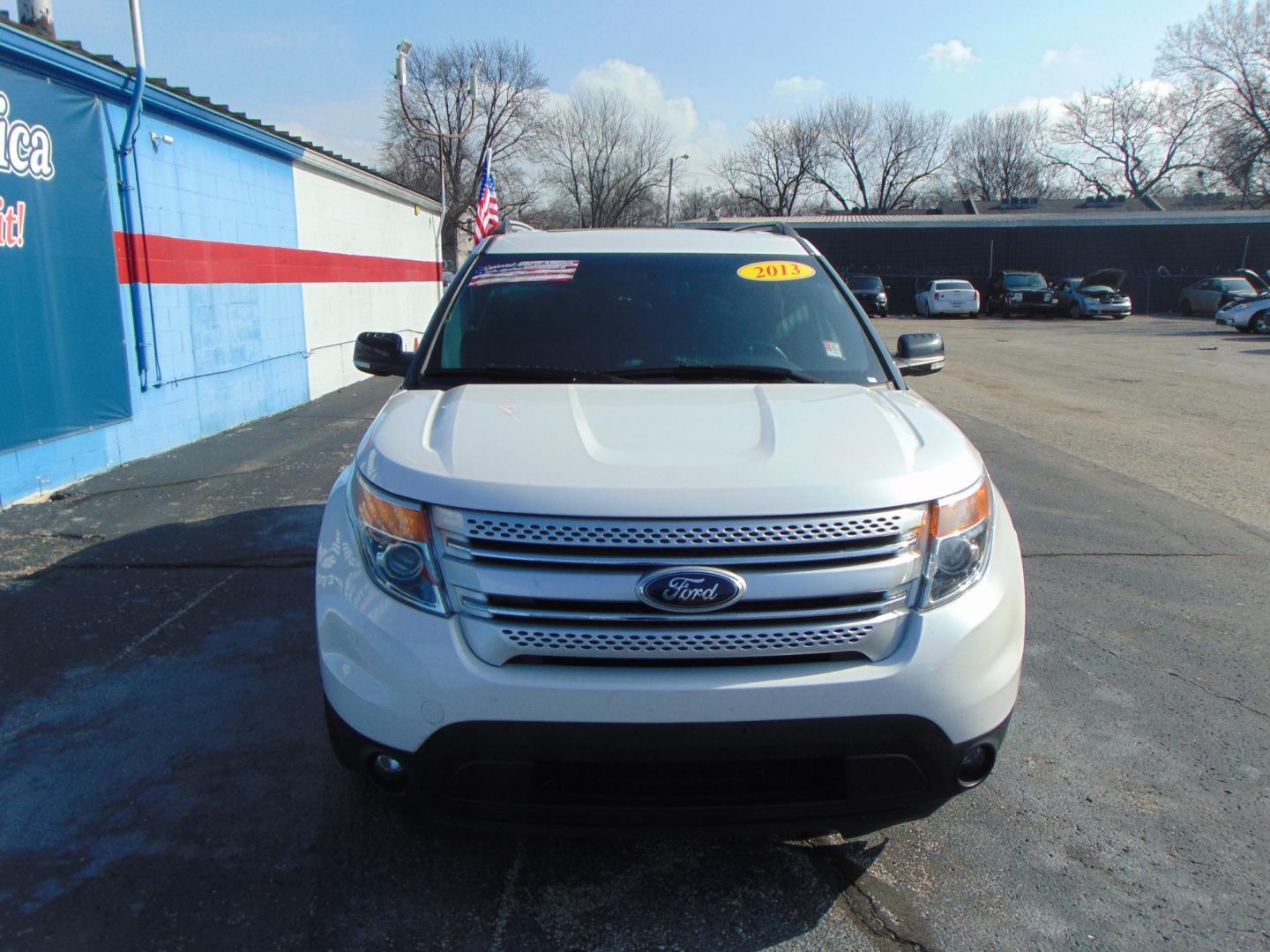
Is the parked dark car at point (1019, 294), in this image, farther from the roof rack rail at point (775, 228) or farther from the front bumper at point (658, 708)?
the front bumper at point (658, 708)

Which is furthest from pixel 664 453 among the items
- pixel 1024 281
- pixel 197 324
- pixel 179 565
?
pixel 1024 281

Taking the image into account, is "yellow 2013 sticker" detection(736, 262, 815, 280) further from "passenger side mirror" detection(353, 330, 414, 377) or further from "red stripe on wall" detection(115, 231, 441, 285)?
"red stripe on wall" detection(115, 231, 441, 285)

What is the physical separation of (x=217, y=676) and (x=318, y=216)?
430 inches

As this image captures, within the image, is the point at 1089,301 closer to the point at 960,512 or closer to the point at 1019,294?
the point at 1019,294

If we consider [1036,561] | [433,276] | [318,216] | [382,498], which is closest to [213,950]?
[382,498]

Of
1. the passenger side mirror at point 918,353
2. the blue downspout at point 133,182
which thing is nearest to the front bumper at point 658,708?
the passenger side mirror at point 918,353

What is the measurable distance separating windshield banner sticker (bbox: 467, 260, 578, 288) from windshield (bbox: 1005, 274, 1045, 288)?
36560mm

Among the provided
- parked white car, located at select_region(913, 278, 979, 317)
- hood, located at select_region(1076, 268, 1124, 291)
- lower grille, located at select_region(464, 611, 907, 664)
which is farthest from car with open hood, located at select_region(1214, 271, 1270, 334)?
lower grille, located at select_region(464, 611, 907, 664)

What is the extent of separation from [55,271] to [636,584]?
698cm

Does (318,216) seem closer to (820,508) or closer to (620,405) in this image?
(620,405)

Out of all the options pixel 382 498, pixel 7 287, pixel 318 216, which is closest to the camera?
pixel 382 498

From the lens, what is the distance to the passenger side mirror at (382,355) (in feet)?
13.6

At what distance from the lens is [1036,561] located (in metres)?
5.70

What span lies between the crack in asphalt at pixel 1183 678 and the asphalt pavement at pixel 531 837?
1 centimetres
